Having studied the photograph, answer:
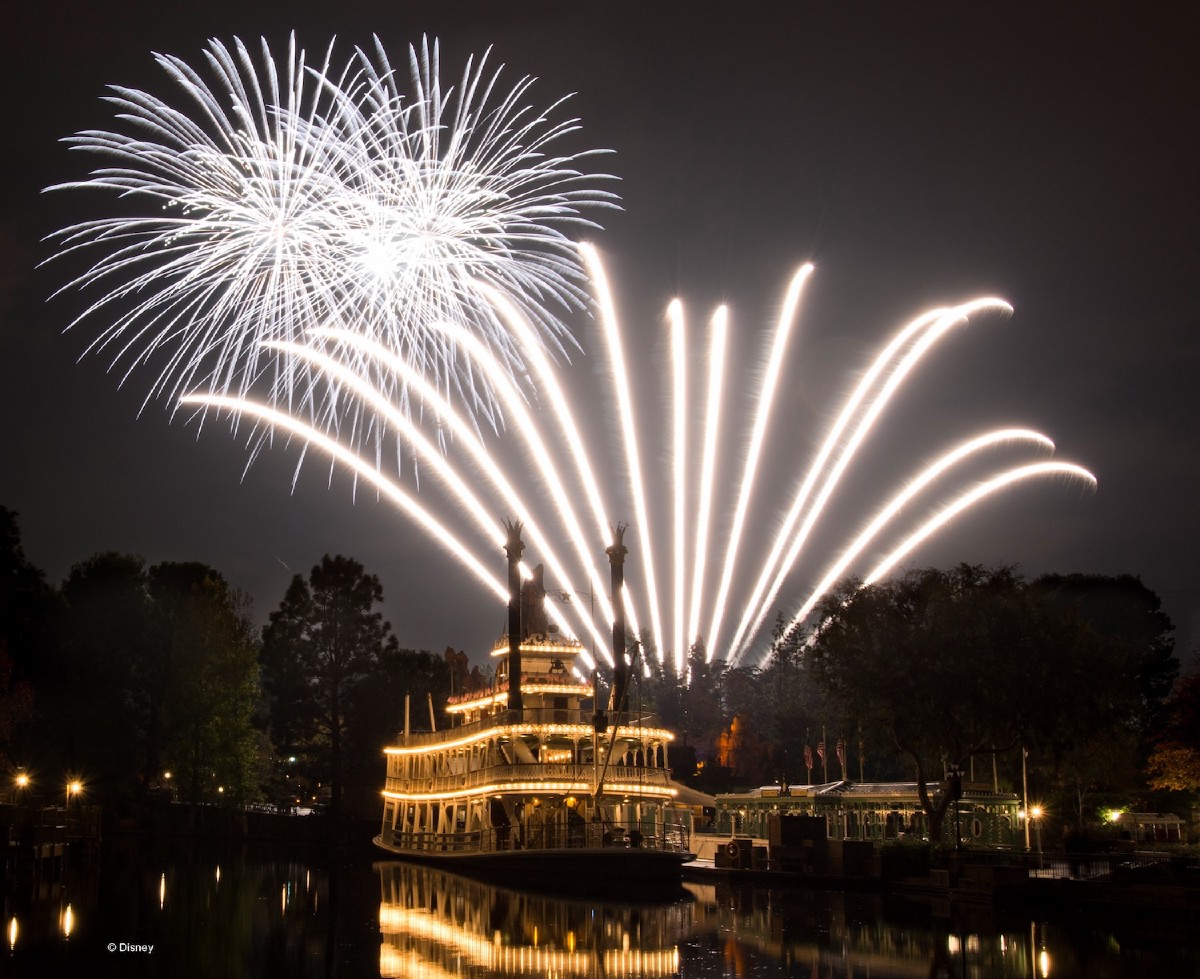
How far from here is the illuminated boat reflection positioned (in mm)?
18875

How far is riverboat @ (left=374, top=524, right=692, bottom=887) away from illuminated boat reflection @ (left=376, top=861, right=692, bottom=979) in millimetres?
5433

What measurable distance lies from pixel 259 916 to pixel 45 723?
35802 mm

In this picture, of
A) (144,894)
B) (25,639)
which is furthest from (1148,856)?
(25,639)

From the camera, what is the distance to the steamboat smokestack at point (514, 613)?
46.4 metres

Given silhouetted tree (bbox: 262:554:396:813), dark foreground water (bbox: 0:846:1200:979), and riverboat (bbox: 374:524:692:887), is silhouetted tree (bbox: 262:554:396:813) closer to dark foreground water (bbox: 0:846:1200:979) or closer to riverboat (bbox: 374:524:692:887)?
riverboat (bbox: 374:524:692:887)

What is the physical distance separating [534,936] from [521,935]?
356 millimetres

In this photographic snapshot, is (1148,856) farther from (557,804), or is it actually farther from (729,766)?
(729,766)

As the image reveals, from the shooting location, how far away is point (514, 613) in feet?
158

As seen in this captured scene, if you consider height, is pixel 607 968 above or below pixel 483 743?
below

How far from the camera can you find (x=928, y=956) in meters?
20.0

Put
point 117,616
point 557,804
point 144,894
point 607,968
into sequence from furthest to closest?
point 117,616
point 557,804
point 144,894
point 607,968

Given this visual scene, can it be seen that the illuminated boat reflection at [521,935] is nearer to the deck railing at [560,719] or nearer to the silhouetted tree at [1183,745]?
the deck railing at [560,719]

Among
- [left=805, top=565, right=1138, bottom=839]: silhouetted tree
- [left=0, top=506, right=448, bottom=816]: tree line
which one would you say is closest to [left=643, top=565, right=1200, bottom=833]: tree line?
[left=805, top=565, right=1138, bottom=839]: silhouetted tree

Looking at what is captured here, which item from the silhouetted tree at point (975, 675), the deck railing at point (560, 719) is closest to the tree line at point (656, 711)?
the silhouetted tree at point (975, 675)
